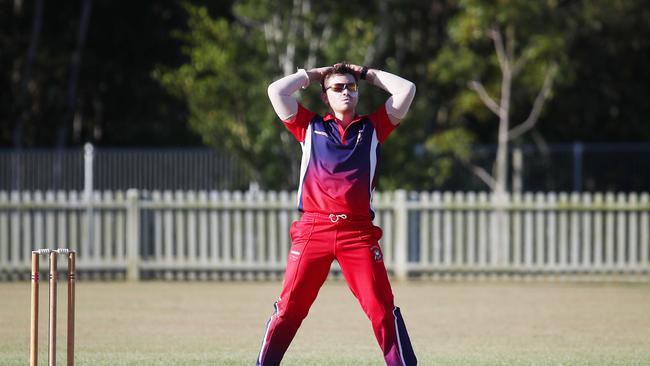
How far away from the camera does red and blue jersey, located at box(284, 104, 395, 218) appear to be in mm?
7391

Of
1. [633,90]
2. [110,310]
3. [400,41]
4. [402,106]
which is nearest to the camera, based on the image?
[402,106]

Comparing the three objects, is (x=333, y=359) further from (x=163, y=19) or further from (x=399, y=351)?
(x=163, y=19)

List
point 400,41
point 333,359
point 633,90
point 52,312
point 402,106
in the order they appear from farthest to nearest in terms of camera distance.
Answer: point 633,90
point 400,41
point 333,359
point 402,106
point 52,312

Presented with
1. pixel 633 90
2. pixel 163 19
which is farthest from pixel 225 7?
pixel 633 90

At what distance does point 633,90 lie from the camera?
1107 inches

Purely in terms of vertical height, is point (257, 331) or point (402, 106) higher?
point (402, 106)

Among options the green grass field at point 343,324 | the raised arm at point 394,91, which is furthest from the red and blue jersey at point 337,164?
the green grass field at point 343,324

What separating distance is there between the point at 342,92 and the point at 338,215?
74 cm

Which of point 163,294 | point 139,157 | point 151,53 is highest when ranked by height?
point 151,53

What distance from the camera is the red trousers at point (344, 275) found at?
727 centimetres

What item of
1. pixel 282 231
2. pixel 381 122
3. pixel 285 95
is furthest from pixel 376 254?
pixel 282 231

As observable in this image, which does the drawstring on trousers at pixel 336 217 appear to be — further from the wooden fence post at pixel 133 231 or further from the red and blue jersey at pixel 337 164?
the wooden fence post at pixel 133 231

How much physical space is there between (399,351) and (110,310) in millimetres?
6918

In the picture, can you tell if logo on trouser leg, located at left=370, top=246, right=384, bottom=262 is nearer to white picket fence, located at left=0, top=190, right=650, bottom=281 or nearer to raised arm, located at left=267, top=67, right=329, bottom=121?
raised arm, located at left=267, top=67, right=329, bottom=121
